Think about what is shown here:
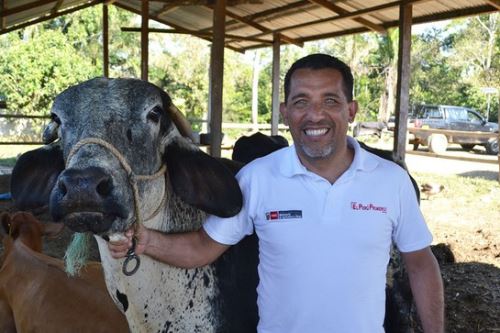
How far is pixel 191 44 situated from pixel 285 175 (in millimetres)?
35900

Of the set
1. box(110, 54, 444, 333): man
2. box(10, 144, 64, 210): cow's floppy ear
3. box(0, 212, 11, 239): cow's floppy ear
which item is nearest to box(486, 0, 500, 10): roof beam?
box(110, 54, 444, 333): man

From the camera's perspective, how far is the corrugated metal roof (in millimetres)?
8211

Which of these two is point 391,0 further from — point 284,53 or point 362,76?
point 284,53

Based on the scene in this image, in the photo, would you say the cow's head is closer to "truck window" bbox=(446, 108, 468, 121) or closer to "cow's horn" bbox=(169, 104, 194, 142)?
"cow's horn" bbox=(169, 104, 194, 142)

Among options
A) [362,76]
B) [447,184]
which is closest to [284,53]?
[362,76]

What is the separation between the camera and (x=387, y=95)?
33969 mm

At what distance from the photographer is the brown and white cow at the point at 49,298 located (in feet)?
12.5

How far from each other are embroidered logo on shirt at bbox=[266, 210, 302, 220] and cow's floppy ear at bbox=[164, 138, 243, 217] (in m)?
0.15

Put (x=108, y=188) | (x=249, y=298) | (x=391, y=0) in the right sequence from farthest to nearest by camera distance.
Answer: (x=391, y=0), (x=249, y=298), (x=108, y=188)

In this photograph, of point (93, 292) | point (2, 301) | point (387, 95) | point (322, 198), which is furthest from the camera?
point (387, 95)

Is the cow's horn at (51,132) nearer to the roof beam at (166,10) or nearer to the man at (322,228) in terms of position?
the man at (322,228)

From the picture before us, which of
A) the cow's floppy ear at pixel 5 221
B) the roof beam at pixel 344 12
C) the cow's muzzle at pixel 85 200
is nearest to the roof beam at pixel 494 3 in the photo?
the roof beam at pixel 344 12

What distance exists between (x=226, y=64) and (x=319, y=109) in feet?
122

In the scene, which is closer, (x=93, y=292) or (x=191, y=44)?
(x=93, y=292)
